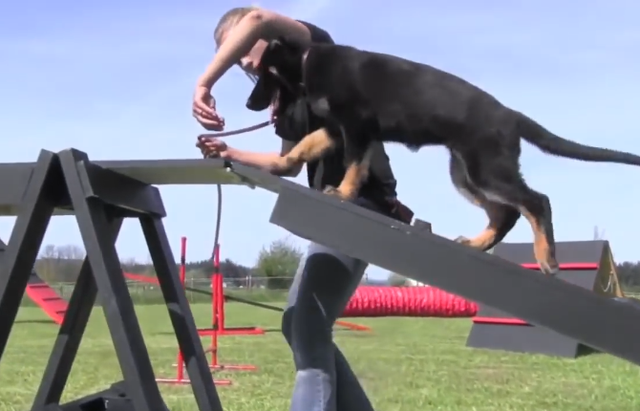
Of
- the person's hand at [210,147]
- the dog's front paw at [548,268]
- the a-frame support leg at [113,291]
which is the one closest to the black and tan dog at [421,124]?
the dog's front paw at [548,268]

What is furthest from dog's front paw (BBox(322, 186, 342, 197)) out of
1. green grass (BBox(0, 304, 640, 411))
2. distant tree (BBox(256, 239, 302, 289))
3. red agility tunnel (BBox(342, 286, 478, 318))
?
distant tree (BBox(256, 239, 302, 289))

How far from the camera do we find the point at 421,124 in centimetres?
236

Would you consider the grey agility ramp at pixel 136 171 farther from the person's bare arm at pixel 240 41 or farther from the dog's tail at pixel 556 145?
the dog's tail at pixel 556 145

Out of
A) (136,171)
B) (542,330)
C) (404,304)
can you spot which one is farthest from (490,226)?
(404,304)

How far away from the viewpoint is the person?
95.3 inches

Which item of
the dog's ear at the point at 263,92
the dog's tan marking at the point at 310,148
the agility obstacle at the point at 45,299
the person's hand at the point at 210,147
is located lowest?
the agility obstacle at the point at 45,299

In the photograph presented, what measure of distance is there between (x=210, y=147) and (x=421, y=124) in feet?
2.13

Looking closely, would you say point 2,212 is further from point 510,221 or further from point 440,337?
point 440,337

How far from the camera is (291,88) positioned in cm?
268

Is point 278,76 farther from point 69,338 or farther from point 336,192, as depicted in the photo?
point 69,338

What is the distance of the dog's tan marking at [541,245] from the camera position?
7.34 feet

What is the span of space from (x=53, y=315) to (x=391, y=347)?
13.1 feet

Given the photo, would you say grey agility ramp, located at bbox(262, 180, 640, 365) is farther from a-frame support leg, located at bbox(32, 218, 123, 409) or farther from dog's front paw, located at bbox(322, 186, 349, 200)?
a-frame support leg, located at bbox(32, 218, 123, 409)

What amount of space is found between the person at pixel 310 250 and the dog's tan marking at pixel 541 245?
1.67 feet
